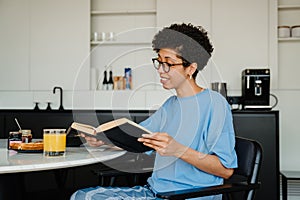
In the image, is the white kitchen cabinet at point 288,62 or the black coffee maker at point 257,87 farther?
the white kitchen cabinet at point 288,62

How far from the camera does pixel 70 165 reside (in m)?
1.46

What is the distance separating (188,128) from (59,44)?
2.69 meters

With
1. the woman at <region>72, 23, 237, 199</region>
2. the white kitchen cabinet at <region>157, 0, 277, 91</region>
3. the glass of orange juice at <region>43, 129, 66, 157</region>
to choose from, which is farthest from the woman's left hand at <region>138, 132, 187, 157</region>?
the white kitchen cabinet at <region>157, 0, 277, 91</region>

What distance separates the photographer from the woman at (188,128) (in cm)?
157

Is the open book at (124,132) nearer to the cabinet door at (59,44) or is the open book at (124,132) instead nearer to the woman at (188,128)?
the woman at (188,128)

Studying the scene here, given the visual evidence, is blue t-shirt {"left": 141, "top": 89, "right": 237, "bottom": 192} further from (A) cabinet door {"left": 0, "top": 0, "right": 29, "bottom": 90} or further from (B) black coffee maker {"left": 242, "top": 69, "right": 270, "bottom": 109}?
Answer: (A) cabinet door {"left": 0, "top": 0, "right": 29, "bottom": 90}

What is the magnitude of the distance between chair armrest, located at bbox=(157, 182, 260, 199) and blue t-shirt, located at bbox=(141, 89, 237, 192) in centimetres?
10

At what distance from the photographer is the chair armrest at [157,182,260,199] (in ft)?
4.45

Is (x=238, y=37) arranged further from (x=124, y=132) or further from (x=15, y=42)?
(x=124, y=132)

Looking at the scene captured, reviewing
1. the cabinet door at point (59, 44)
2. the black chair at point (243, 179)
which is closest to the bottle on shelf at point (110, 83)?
the cabinet door at point (59, 44)

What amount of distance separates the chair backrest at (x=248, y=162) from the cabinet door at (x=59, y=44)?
2512 mm

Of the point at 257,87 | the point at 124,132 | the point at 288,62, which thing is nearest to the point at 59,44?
the point at 257,87

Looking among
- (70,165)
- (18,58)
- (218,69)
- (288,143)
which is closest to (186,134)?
(70,165)

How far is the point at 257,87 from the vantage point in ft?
11.9
